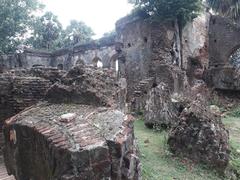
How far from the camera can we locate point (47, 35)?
26297mm

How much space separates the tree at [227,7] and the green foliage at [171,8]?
10.7 ft

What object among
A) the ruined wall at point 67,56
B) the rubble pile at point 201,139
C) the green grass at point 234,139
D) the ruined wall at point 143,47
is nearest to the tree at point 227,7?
the ruined wall at point 143,47

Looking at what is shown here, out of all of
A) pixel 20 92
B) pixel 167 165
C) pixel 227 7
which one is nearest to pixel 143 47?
pixel 227 7

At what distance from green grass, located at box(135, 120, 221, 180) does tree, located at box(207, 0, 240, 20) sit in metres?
11.9

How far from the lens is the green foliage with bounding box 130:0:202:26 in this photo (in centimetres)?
1329

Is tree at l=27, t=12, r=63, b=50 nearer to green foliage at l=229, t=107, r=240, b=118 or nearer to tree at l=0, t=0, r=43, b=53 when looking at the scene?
tree at l=0, t=0, r=43, b=53

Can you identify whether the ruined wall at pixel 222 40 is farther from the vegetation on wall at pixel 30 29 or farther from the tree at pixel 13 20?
the tree at pixel 13 20

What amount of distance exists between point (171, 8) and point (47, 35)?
50.3 feet

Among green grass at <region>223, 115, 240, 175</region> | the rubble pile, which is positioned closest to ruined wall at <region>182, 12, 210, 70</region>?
green grass at <region>223, 115, 240, 175</region>

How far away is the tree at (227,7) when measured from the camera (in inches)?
632

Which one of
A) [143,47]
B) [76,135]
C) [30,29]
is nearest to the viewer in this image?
[76,135]

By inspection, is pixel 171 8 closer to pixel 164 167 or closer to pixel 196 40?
pixel 196 40

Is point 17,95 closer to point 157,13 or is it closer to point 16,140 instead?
point 16,140

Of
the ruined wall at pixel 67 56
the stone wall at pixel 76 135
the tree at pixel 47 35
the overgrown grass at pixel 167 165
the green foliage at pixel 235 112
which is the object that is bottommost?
the green foliage at pixel 235 112
